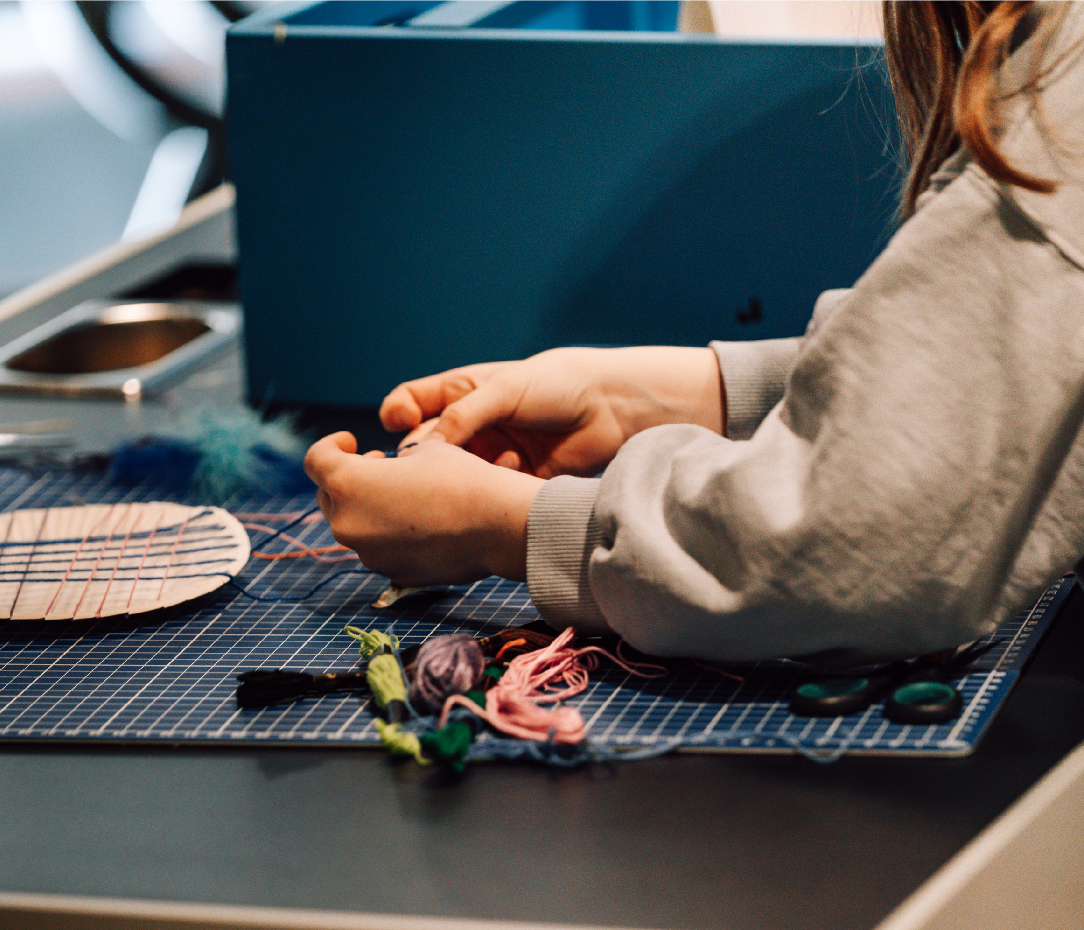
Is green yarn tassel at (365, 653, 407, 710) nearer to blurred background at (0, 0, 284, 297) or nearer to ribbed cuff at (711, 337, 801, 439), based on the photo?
ribbed cuff at (711, 337, 801, 439)

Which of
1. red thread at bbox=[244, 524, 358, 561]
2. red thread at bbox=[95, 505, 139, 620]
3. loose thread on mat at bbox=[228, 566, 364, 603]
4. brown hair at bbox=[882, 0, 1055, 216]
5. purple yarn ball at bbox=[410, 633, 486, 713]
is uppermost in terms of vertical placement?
brown hair at bbox=[882, 0, 1055, 216]

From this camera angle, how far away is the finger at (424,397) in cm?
89

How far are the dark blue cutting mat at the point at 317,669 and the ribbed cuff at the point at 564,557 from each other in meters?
0.04

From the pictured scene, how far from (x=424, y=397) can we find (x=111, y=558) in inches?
10.5

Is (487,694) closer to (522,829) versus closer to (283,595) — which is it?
(522,829)

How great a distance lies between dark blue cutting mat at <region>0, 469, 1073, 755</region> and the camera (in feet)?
1.95

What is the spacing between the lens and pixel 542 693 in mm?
646

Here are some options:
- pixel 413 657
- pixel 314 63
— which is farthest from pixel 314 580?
pixel 314 63

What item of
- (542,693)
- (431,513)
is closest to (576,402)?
(431,513)

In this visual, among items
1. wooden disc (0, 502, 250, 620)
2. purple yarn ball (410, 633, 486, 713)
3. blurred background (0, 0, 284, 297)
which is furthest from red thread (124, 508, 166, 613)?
blurred background (0, 0, 284, 297)

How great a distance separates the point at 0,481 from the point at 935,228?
871mm

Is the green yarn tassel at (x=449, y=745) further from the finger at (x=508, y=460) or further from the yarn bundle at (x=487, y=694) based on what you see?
the finger at (x=508, y=460)

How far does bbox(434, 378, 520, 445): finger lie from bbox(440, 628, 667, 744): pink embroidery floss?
20 centimetres

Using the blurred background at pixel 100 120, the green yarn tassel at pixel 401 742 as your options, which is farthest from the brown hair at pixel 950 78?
the blurred background at pixel 100 120
